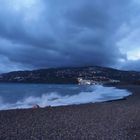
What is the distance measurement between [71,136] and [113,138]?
6.04 feet

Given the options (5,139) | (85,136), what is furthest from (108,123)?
(5,139)

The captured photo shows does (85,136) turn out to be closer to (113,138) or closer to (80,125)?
(113,138)

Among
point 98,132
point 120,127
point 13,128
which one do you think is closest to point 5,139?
point 13,128

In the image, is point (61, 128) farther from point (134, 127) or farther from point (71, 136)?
point (134, 127)

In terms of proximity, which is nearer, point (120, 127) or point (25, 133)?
point (25, 133)

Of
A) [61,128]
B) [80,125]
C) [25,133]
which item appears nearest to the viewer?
[25,133]

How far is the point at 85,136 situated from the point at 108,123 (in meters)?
4.33

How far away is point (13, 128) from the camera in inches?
617

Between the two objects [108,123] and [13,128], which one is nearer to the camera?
[13,128]

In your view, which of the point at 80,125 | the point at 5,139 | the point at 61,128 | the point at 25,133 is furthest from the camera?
the point at 80,125

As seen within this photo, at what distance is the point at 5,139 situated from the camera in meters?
12.9

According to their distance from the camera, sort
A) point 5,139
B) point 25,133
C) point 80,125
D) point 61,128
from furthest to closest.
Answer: point 80,125, point 61,128, point 25,133, point 5,139

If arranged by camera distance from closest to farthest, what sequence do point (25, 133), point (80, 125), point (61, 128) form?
1. point (25, 133)
2. point (61, 128)
3. point (80, 125)

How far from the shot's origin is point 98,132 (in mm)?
14688
